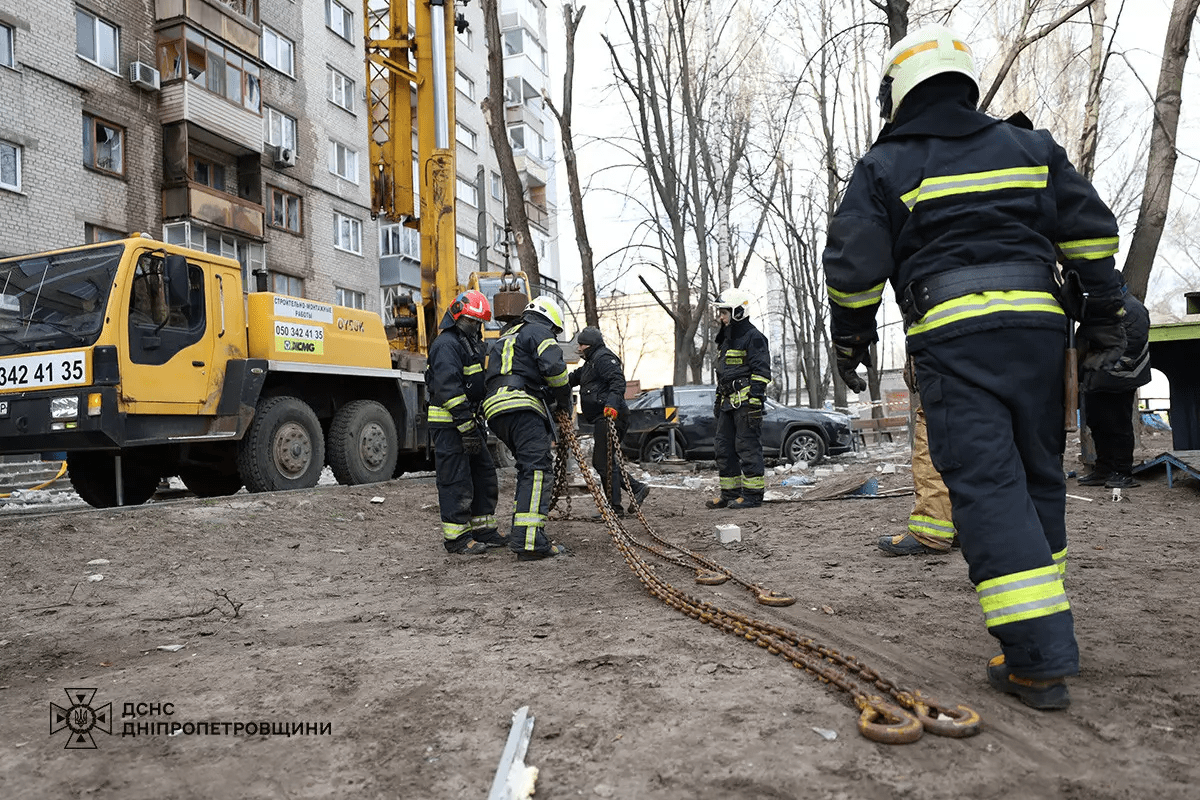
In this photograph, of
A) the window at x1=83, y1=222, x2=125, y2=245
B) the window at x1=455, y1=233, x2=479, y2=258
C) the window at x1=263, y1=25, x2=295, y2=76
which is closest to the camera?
the window at x1=83, y1=222, x2=125, y2=245

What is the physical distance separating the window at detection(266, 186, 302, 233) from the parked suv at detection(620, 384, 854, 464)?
1432cm

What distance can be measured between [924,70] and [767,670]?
2106 mm

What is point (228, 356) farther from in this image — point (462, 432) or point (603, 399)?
point (603, 399)

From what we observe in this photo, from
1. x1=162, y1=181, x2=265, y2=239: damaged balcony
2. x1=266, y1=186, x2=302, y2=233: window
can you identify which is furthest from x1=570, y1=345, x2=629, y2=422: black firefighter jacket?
x1=266, y1=186, x2=302, y2=233: window

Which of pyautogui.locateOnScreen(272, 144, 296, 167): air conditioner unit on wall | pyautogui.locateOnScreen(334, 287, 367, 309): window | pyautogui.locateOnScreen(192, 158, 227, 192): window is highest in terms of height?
pyautogui.locateOnScreen(272, 144, 296, 167): air conditioner unit on wall

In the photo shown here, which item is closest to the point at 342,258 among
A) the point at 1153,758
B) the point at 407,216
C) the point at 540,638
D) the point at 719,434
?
the point at 407,216

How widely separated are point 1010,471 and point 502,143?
36.1ft

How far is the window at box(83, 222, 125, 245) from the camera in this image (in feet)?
61.8

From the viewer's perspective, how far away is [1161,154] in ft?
32.2

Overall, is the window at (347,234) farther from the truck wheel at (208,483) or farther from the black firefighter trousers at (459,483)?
the black firefighter trousers at (459,483)

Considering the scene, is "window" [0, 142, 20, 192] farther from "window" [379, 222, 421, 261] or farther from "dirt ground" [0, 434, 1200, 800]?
"dirt ground" [0, 434, 1200, 800]

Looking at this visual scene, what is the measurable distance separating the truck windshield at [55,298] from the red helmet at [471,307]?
309 cm

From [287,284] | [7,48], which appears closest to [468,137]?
[287,284]

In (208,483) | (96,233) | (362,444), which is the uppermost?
(96,233)
